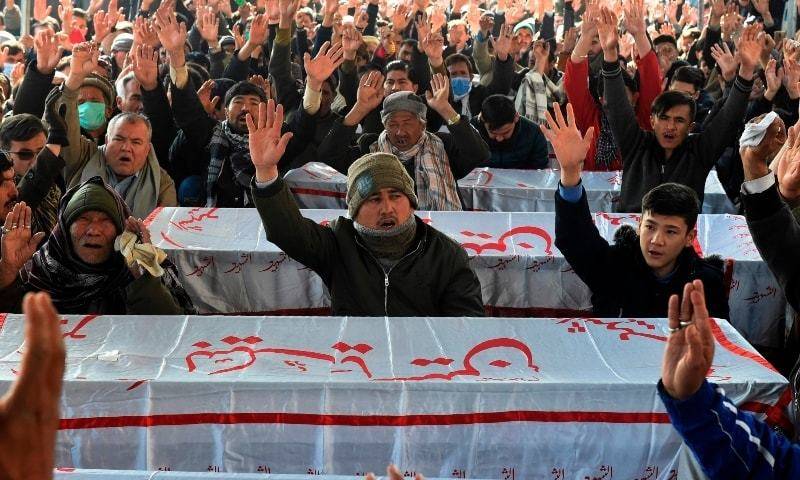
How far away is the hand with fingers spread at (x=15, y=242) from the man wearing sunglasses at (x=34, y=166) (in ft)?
3.33

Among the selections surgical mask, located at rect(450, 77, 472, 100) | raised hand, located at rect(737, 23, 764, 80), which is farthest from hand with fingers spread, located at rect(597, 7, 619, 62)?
surgical mask, located at rect(450, 77, 472, 100)

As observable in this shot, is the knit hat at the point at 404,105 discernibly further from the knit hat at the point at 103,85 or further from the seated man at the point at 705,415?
the seated man at the point at 705,415

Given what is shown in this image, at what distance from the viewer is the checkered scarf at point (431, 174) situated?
5117 mm

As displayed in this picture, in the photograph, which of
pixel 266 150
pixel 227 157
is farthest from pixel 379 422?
Answer: pixel 227 157

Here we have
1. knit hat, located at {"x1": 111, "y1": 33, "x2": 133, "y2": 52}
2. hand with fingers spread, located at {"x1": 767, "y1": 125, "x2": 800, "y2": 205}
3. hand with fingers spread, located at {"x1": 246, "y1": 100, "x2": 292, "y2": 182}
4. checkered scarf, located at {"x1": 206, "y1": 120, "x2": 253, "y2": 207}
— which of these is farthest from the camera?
knit hat, located at {"x1": 111, "y1": 33, "x2": 133, "y2": 52}

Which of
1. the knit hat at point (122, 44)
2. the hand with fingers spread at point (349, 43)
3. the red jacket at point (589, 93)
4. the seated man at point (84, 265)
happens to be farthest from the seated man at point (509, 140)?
the knit hat at point (122, 44)

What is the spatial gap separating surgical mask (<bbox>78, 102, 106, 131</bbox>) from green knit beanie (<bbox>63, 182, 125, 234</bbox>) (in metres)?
2.33

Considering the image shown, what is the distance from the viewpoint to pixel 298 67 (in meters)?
9.45

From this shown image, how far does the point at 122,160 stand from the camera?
16.3 feet

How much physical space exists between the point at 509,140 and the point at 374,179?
2911mm

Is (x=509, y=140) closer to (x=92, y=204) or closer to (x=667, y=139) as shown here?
(x=667, y=139)

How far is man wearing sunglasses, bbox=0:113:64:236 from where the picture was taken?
461 cm

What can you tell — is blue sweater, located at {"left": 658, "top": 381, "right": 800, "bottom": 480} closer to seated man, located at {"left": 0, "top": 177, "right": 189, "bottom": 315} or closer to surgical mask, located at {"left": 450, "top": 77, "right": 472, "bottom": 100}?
seated man, located at {"left": 0, "top": 177, "right": 189, "bottom": 315}

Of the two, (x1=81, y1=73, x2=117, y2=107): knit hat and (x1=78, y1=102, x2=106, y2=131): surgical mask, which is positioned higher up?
(x1=81, y1=73, x2=117, y2=107): knit hat
